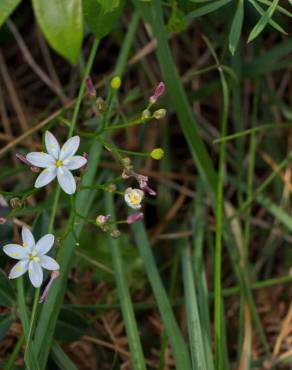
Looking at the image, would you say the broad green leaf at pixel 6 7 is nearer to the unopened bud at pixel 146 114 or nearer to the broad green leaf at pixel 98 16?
the broad green leaf at pixel 98 16

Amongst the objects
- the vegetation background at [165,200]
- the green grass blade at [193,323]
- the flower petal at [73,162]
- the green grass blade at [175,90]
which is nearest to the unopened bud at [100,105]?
the vegetation background at [165,200]

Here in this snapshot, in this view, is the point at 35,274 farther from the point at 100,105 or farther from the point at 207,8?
the point at 207,8

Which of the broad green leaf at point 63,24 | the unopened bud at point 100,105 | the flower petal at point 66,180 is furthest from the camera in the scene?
the unopened bud at point 100,105

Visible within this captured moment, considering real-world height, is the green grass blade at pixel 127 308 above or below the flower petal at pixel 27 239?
below

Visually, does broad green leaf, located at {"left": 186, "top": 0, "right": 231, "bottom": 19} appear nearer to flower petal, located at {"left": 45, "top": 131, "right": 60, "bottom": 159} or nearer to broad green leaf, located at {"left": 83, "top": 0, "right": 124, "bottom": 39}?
broad green leaf, located at {"left": 83, "top": 0, "right": 124, "bottom": 39}

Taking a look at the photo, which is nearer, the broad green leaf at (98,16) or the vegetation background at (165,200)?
the broad green leaf at (98,16)

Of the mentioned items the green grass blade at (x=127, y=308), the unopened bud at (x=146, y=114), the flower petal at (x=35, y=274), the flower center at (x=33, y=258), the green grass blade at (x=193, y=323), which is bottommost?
the green grass blade at (x=193, y=323)

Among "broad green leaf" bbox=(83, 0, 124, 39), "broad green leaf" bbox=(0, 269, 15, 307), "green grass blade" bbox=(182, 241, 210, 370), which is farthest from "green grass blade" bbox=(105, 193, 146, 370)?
"broad green leaf" bbox=(83, 0, 124, 39)

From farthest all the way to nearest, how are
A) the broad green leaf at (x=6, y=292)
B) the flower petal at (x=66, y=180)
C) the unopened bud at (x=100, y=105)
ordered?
the broad green leaf at (x=6, y=292) → the unopened bud at (x=100, y=105) → the flower petal at (x=66, y=180)
